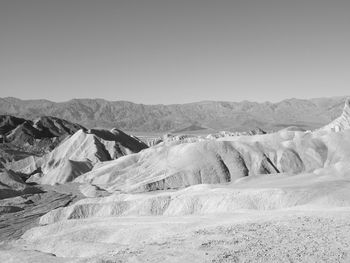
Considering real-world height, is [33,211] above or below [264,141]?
below

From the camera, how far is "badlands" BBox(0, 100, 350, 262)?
100.0ft

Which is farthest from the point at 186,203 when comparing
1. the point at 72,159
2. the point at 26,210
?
the point at 72,159

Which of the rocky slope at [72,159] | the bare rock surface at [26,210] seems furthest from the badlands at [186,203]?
the rocky slope at [72,159]

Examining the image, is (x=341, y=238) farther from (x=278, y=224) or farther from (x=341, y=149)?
(x=341, y=149)

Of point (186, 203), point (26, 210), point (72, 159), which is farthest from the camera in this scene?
point (72, 159)

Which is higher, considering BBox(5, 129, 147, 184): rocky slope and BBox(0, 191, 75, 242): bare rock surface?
BBox(5, 129, 147, 184): rocky slope

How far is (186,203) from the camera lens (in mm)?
59938

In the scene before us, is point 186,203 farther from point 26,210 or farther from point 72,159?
point 72,159

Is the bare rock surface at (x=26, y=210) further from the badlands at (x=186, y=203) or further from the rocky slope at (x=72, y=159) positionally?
the rocky slope at (x=72, y=159)

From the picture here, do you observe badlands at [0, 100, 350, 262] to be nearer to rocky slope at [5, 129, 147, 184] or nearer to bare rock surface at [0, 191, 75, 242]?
bare rock surface at [0, 191, 75, 242]

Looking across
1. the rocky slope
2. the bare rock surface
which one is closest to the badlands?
the bare rock surface

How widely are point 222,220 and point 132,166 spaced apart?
235 feet

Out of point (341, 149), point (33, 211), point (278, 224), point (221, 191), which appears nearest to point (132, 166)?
point (33, 211)

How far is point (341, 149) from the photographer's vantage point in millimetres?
100125
